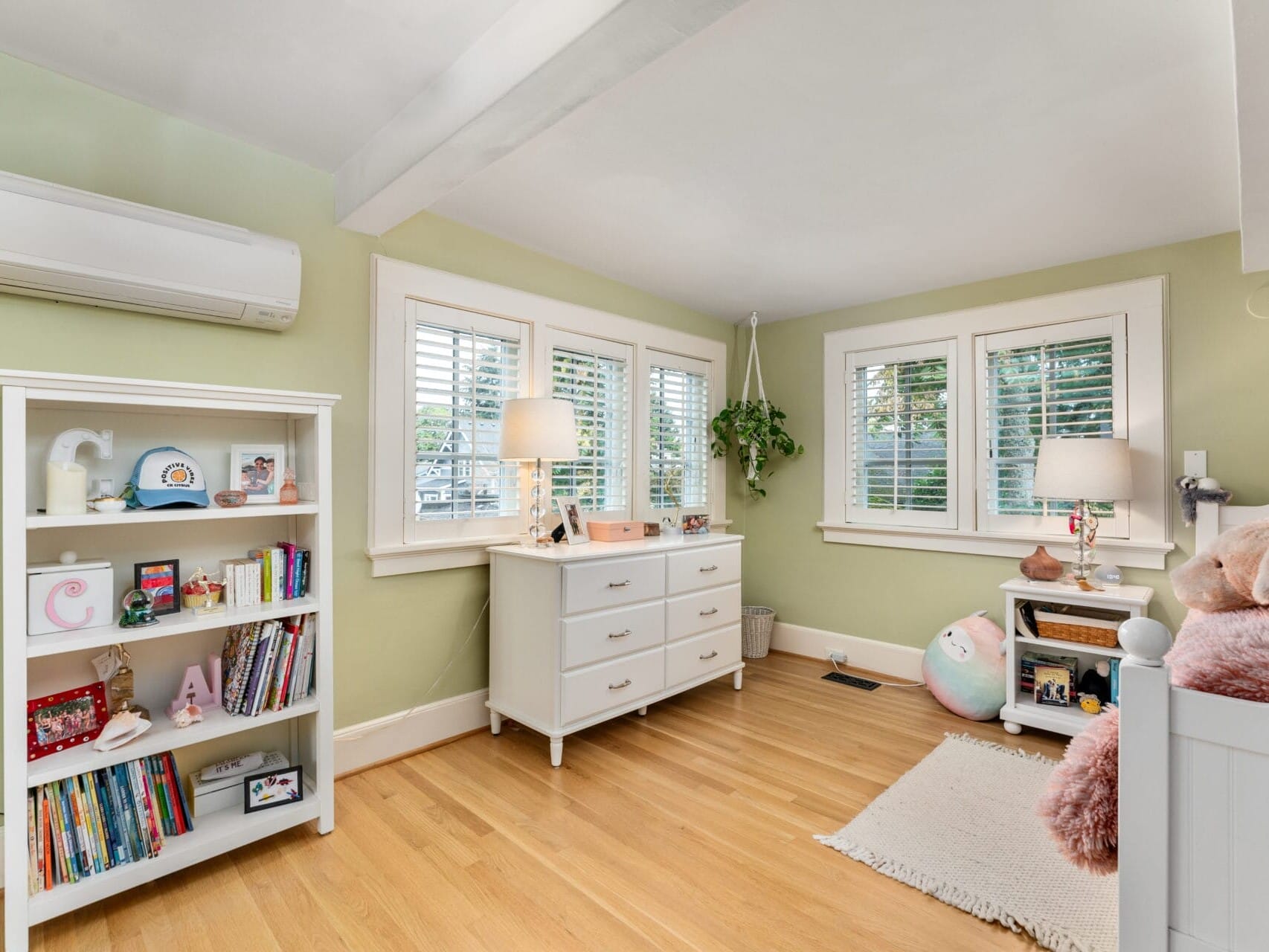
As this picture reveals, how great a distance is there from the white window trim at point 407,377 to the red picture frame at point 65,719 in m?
0.94

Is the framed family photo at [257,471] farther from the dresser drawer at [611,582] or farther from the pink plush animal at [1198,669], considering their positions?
the pink plush animal at [1198,669]

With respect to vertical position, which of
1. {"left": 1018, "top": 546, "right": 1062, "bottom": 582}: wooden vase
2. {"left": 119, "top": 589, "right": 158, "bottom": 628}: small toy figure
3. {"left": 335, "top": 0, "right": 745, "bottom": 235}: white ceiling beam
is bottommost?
{"left": 1018, "top": 546, "right": 1062, "bottom": 582}: wooden vase

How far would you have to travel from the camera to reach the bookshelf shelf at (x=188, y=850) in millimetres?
1594

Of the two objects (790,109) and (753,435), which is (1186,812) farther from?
(753,435)

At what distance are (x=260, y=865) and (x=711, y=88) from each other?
271 centimetres

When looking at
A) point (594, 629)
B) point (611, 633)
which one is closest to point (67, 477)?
point (594, 629)

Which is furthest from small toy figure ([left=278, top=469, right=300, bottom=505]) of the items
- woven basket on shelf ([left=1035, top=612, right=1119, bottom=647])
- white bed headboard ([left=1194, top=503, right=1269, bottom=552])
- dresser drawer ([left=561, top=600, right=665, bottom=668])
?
white bed headboard ([left=1194, top=503, right=1269, bottom=552])

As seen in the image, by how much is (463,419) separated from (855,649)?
2748mm

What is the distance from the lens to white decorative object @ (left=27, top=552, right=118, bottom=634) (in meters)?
1.63

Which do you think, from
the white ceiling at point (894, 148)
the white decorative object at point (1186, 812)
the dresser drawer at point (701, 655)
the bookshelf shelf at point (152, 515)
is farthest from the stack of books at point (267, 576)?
the white decorative object at point (1186, 812)

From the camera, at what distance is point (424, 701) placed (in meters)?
2.72

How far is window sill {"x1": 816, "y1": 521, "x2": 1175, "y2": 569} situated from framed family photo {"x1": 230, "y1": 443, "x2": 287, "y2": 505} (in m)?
3.11

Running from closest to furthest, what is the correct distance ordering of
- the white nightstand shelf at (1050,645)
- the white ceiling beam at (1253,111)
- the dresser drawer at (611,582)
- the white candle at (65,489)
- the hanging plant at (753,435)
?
the white ceiling beam at (1253,111), the white candle at (65,489), the dresser drawer at (611,582), the white nightstand shelf at (1050,645), the hanging plant at (753,435)

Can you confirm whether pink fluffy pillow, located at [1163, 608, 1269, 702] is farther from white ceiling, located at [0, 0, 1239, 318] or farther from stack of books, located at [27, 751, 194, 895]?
stack of books, located at [27, 751, 194, 895]
